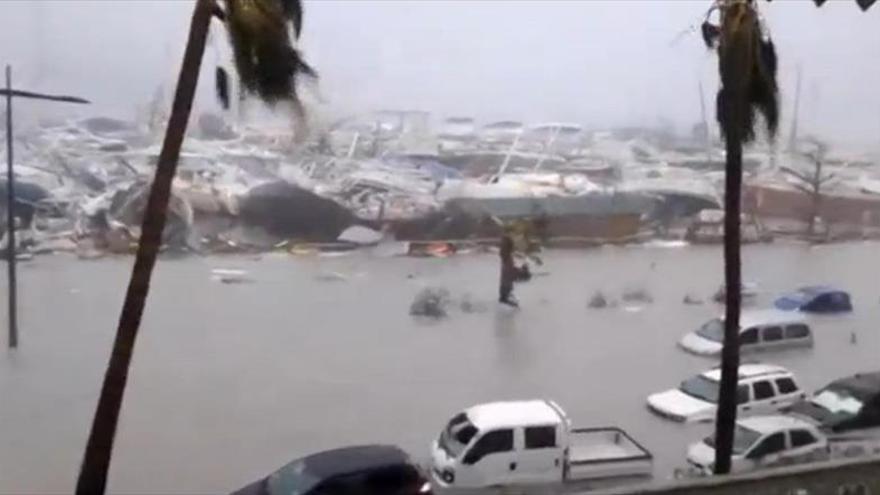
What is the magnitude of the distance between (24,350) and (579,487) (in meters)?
1.71

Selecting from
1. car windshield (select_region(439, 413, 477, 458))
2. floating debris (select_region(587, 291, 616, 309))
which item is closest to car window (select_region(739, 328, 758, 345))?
floating debris (select_region(587, 291, 616, 309))

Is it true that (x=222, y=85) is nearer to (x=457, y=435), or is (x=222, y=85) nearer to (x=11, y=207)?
(x=11, y=207)

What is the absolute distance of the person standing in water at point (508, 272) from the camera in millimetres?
3965

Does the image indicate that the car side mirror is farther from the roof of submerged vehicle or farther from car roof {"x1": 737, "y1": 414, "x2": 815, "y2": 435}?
the roof of submerged vehicle

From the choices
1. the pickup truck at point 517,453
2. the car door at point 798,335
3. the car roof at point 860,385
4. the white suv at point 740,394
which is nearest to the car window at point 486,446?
the pickup truck at point 517,453

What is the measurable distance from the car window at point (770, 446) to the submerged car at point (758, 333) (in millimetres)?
328

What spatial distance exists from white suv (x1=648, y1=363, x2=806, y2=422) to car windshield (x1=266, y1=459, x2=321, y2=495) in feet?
3.94

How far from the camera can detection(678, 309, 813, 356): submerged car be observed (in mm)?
4148

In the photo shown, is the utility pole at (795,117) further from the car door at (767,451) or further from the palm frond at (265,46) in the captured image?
the palm frond at (265,46)

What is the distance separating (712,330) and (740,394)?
24 cm

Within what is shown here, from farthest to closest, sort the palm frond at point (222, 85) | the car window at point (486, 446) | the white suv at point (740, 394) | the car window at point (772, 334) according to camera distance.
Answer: the car window at point (772, 334), the white suv at point (740, 394), the car window at point (486, 446), the palm frond at point (222, 85)

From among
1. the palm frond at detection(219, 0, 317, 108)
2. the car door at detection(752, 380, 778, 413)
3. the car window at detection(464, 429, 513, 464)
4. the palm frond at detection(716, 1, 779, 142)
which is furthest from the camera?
the car door at detection(752, 380, 778, 413)

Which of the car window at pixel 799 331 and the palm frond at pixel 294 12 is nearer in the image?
the palm frond at pixel 294 12

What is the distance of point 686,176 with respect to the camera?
422 centimetres
